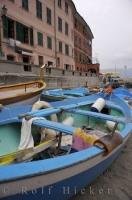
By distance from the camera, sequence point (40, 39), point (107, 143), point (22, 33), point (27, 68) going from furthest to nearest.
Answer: point (40, 39) < point (22, 33) < point (27, 68) < point (107, 143)

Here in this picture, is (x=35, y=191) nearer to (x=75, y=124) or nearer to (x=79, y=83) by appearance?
(x=75, y=124)

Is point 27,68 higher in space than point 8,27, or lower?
lower

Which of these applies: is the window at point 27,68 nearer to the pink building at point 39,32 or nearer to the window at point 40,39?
the pink building at point 39,32

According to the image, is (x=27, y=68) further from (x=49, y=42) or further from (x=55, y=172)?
(x=55, y=172)

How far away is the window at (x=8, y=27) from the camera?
20159mm

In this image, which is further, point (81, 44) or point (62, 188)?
point (81, 44)

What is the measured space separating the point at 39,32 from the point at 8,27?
19.6 ft

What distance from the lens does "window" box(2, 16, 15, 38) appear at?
66.1 feet

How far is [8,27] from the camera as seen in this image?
2083cm

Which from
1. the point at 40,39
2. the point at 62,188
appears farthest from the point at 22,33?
the point at 62,188

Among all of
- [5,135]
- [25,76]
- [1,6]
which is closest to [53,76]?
[25,76]

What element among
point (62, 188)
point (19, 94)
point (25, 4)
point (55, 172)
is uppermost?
point (25, 4)

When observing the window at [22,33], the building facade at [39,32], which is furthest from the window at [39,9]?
the window at [22,33]

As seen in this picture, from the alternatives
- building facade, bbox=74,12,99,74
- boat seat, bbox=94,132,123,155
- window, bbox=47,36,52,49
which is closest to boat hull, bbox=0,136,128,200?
boat seat, bbox=94,132,123,155
